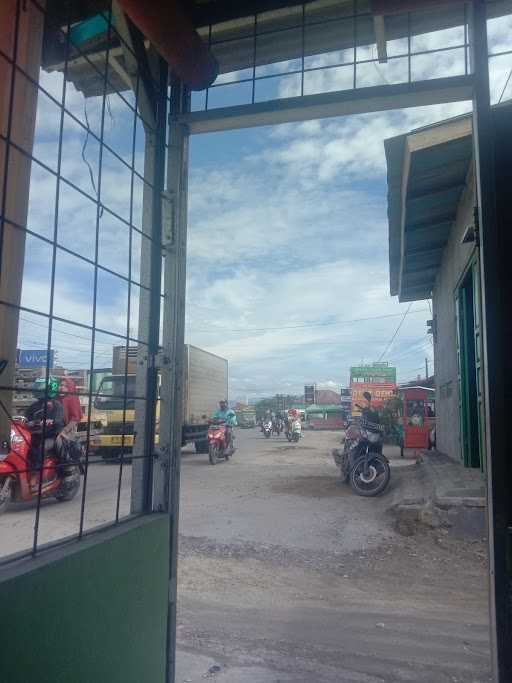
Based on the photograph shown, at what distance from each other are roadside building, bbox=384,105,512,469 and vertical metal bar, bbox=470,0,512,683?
9.55 ft

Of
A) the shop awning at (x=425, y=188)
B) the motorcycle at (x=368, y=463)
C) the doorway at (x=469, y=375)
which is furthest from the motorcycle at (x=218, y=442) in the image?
the doorway at (x=469, y=375)

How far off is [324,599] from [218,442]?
1044 cm

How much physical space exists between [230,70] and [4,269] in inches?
68.5

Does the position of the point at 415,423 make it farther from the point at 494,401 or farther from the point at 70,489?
the point at 494,401

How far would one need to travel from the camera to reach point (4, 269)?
173cm

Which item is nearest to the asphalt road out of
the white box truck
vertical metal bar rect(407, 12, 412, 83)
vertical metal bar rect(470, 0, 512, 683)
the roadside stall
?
vertical metal bar rect(470, 0, 512, 683)

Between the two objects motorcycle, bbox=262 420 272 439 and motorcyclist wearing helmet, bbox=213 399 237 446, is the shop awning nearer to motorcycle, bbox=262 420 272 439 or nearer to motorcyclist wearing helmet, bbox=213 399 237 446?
motorcyclist wearing helmet, bbox=213 399 237 446

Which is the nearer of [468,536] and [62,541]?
[62,541]

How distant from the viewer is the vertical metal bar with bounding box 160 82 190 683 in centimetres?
248

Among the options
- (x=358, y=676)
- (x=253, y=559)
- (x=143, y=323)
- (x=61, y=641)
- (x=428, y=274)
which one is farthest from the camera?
(x=428, y=274)

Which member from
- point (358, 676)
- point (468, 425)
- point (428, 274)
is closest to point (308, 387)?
point (428, 274)

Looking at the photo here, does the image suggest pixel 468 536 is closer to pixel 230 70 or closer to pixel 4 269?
pixel 230 70

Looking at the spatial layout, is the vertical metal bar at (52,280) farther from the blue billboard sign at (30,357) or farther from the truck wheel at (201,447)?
the truck wheel at (201,447)

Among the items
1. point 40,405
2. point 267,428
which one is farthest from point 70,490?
point 267,428
